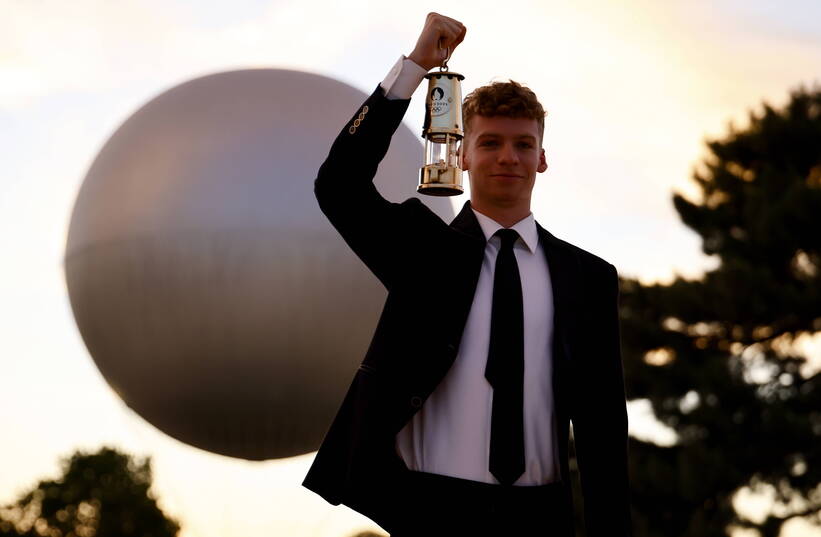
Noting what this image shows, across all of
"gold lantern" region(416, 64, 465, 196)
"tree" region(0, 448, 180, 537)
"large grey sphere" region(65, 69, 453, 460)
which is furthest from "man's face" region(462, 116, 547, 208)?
"tree" region(0, 448, 180, 537)

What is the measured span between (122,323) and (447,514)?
5.36 m

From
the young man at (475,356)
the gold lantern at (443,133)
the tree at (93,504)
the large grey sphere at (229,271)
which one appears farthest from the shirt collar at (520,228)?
the tree at (93,504)

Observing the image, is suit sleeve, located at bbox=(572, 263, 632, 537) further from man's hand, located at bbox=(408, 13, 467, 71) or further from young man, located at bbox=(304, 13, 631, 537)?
man's hand, located at bbox=(408, 13, 467, 71)

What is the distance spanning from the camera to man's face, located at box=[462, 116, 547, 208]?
3.47 metres

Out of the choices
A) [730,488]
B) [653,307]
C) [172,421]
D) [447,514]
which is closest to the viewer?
[447,514]

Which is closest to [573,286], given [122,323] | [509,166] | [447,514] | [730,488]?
[509,166]

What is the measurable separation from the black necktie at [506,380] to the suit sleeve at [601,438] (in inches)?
8.3

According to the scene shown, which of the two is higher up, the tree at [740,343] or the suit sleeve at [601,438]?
the tree at [740,343]

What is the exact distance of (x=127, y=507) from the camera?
164 feet

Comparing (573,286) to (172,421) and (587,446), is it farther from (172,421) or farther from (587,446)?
(172,421)

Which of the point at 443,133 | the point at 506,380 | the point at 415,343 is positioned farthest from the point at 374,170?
the point at 506,380

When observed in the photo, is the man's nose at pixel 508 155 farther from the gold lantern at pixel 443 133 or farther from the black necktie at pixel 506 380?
the black necktie at pixel 506 380

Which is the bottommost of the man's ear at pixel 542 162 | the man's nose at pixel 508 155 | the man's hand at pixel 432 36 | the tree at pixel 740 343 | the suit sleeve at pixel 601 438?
the suit sleeve at pixel 601 438

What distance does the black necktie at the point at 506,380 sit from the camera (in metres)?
3.28
